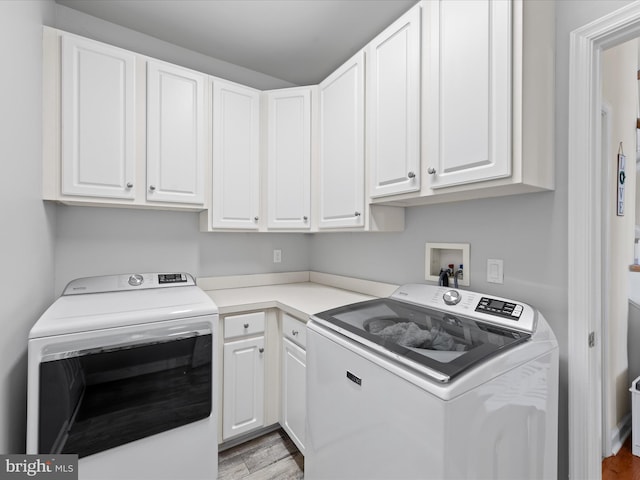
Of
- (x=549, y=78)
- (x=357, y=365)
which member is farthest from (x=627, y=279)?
(x=357, y=365)

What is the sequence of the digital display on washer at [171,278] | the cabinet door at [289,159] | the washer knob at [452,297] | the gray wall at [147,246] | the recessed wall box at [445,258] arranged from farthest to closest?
the cabinet door at [289,159] < the digital display on washer at [171,278] < the gray wall at [147,246] < the recessed wall box at [445,258] < the washer knob at [452,297]

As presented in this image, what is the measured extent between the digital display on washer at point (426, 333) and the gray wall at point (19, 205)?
1.20 meters

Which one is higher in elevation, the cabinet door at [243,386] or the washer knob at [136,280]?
the washer knob at [136,280]

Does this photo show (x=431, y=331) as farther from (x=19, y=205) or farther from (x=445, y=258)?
(x=19, y=205)

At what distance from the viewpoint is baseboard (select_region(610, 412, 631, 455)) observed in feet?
5.88

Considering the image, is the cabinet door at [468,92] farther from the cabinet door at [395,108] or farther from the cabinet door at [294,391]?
the cabinet door at [294,391]

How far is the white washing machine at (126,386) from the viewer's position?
1164 millimetres

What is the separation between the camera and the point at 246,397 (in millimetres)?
1810

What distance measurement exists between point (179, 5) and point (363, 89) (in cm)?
118

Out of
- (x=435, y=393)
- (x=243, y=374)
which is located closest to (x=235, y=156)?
(x=243, y=374)

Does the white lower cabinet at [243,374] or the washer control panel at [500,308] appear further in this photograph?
the white lower cabinet at [243,374]

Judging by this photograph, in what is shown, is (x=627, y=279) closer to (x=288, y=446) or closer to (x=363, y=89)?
(x=363, y=89)

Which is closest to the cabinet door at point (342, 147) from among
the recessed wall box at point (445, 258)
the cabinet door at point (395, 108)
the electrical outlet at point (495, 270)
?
the cabinet door at point (395, 108)

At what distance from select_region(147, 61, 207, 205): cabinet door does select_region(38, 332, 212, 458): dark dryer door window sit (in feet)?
3.03
